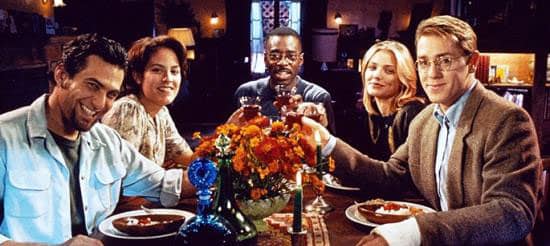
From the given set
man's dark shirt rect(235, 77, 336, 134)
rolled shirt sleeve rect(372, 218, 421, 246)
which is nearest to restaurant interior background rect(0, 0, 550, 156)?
man's dark shirt rect(235, 77, 336, 134)

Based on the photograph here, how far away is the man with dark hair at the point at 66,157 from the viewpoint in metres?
2.01

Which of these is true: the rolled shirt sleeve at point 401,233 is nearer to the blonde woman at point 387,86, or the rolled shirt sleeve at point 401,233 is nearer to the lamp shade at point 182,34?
the blonde woman at point 387,86

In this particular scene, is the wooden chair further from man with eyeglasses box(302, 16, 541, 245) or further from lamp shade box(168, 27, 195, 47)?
lamp shade box(168, 27, 195, 47)

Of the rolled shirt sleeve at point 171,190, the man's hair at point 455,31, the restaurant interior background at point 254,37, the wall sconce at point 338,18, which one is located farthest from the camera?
the wall sconce at point 338,18

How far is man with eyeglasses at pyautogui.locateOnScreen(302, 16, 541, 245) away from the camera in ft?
5.84

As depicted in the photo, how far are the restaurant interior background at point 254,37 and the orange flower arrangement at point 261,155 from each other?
2815 millimetres

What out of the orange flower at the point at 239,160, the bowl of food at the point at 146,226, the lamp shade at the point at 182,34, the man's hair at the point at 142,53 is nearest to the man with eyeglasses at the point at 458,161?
the orange flower at the point at 239,160

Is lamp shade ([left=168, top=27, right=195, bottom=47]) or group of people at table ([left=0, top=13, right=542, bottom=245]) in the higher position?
lamp shade ([left=168, top=27, right=195, bottom=47])

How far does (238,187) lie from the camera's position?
186 centimetres

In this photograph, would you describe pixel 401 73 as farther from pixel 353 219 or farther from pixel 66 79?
pixel 66 79

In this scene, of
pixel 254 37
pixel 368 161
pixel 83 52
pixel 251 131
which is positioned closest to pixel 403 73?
pixel 368 161

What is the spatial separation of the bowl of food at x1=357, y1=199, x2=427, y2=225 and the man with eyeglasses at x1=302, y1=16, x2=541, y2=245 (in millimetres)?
153

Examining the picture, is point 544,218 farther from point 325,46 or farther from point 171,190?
point 325,46

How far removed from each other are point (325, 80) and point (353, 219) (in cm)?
1078
